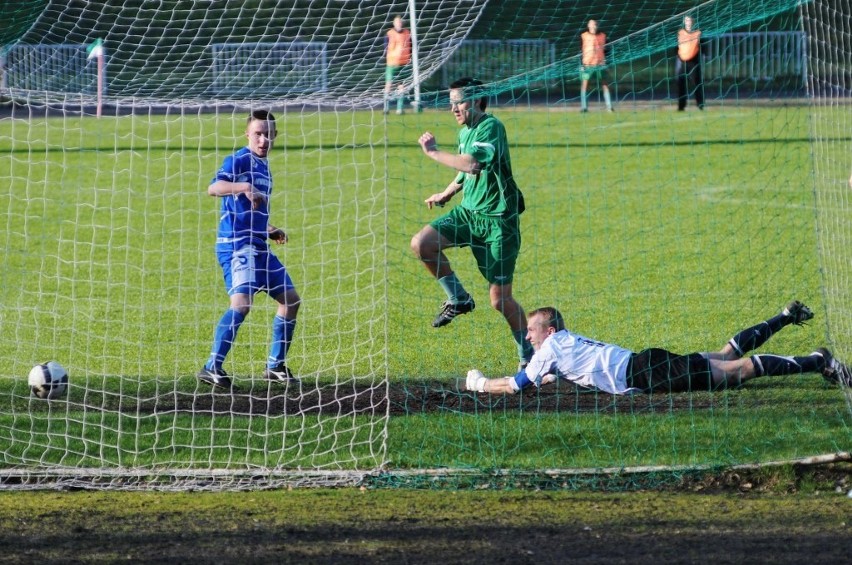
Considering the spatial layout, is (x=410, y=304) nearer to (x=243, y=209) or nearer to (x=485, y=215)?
(x=485, y=215)

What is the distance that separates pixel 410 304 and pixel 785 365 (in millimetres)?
4015

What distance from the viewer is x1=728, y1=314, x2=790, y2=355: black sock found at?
26.0ft

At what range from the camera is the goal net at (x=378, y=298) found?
21.9 ft

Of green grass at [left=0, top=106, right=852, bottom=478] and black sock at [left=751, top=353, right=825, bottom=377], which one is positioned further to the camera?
black sock at [left=751, top=353, right=825, bottom=377]

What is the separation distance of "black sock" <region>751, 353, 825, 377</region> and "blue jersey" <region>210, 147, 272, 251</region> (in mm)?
3349

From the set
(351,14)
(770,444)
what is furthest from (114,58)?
(770,444)

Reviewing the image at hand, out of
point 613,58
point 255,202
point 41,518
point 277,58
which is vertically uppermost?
point 277,58

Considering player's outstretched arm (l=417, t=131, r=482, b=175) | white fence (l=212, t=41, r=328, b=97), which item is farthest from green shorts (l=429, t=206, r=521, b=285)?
white fence (l=212, t=41, r=328, b=97)

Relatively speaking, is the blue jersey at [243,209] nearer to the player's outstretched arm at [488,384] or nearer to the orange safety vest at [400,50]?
the orange safety vest at [400,50]

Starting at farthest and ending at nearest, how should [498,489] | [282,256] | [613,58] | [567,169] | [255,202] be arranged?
[567,169]
[282,256]
[255,202]
[613,58]
[498,489]

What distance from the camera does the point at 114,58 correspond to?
875 centimetres

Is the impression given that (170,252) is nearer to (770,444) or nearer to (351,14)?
(351,14)

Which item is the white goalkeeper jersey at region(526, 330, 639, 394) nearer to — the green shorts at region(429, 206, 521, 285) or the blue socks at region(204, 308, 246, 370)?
the green shorts at region(429, 206, 521, 285)

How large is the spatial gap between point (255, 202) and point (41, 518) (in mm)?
2728
